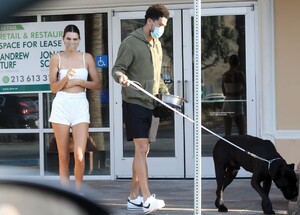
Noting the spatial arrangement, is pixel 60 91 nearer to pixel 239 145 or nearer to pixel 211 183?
pixel 239 145

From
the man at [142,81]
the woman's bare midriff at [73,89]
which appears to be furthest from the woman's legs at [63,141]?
the man at [142,81]

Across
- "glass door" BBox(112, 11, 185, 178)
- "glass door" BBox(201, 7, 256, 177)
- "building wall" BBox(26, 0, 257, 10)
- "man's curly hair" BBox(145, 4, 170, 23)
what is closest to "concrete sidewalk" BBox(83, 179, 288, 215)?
"glass door" BBox(112, 11, 185, 178)

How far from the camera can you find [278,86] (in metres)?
8.45

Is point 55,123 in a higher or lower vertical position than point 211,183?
higher

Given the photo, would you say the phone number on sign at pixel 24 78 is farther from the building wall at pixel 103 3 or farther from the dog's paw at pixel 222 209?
the dog's paw at pixel 222 209

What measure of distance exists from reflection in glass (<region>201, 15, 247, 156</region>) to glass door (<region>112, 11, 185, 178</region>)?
0.32m

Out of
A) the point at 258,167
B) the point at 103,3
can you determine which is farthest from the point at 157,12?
the point at 103,3

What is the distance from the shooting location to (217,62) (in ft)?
28.9

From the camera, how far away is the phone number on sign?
912 centimetres

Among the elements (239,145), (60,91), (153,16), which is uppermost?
(153,16)

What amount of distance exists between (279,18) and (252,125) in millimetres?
1363

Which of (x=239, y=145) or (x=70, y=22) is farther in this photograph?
(x=70, y=22)

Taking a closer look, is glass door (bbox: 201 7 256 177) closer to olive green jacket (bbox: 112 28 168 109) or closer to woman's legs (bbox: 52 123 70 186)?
olive green jacket (bbox: 112 28 168 109)

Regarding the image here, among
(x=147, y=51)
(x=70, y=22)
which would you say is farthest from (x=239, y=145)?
(x=70, y=22)
